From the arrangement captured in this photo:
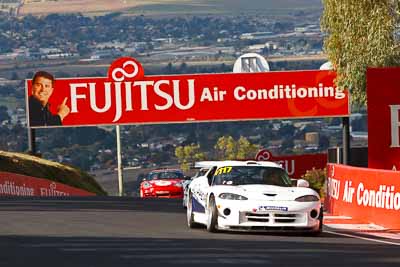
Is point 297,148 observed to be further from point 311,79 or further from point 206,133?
point 311,79

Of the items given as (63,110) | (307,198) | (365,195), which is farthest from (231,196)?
(63,110)

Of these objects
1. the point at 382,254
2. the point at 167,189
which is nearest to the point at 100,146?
the point at 167,189

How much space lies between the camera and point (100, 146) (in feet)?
418

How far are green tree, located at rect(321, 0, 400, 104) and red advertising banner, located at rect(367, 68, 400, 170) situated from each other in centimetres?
1196

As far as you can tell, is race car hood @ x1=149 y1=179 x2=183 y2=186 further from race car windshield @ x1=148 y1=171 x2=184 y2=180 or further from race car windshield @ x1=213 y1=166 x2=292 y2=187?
race car windshield @ x1=213 y1=166 x2=292 y2=187

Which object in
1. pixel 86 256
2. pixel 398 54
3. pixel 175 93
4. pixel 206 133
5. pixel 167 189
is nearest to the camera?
pixel 86 256

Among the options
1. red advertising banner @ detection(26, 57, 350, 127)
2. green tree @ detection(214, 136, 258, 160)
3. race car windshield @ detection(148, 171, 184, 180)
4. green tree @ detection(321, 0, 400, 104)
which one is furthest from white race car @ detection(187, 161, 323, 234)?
green tree @ detection(214, 136, 258, 160)

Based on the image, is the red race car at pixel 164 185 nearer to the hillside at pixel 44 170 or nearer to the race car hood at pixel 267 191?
the hillside at pixel 44 170

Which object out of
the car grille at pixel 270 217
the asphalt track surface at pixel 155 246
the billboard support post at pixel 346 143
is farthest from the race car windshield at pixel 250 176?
the billboard support post at pixel 346 143

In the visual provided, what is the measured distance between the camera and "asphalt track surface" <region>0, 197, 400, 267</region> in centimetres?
1605

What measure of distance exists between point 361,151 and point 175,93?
26.5 feet

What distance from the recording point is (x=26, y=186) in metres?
45.4

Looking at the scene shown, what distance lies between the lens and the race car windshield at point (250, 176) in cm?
2197

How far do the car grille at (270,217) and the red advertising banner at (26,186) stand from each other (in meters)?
22.8
